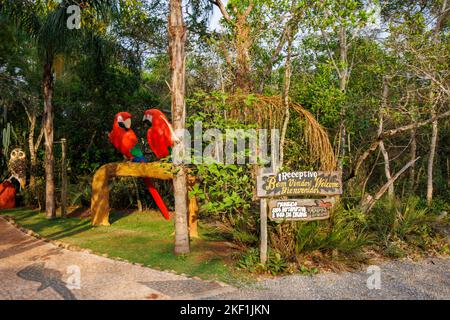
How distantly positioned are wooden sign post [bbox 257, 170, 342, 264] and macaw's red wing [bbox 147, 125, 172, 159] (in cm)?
386

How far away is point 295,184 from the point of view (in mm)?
6402

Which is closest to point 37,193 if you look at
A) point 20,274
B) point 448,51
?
point 20,274

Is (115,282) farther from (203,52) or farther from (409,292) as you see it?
(203,52)

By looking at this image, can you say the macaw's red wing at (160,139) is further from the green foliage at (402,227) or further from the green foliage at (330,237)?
the green foliage at (402,227)

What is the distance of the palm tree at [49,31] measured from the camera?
936 cm

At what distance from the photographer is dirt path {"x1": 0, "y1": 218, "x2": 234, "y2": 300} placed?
16.7ft

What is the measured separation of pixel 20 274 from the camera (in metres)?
5.93

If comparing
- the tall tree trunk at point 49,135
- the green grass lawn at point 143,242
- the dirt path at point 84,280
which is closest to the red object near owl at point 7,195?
the green grass lawn at point 143,242

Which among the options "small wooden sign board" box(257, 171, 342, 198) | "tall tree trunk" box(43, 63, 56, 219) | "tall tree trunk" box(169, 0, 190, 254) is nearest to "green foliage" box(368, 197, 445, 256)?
"small wooden sign board" box(257, 171, 342, 198)

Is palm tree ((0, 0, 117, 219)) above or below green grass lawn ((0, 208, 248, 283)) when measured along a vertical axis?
above

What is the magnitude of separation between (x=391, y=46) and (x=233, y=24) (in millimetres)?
3615

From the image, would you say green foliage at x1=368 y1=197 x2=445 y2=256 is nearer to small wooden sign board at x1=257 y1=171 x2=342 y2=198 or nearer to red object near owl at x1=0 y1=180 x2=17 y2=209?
small wooden sign board at x1=257 y1=171 x2=342 y2=198

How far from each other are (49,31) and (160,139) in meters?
3.83

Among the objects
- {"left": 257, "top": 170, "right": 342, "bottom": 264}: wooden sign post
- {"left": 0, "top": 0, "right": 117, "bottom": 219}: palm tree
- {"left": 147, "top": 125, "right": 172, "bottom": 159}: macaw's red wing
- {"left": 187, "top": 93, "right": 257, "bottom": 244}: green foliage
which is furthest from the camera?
{"left": 147, "top": 125, "right": 172, "bottom": 159}: macaw's red wing
